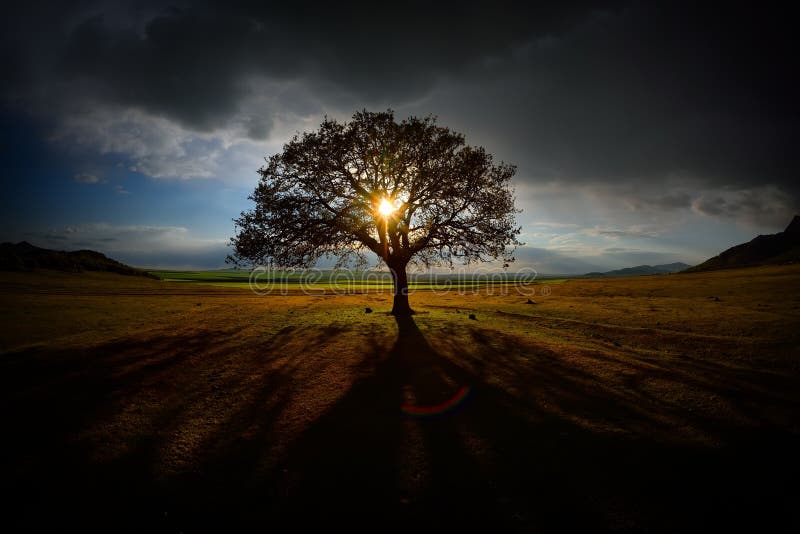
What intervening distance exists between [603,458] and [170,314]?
99.2ft

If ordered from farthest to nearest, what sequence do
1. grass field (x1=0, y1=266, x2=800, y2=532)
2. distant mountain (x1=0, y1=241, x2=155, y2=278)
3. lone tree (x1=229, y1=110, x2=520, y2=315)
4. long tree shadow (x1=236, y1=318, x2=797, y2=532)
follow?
distant mountain (x1=0, y1=241, x2=155, y2=278) < lone tree (x1=229, y1=110, x2=520, y2=315) < grass field (x1=0, y1=266, x2=800, y2=532) < long tree shadow (x1=236, y1=318, x2=797, y2=532)

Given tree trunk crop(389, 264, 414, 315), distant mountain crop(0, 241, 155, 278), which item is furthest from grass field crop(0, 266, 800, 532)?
distant mountain crop(0, 241, 155, 278)

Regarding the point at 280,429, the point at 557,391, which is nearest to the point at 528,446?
the point at 557,391

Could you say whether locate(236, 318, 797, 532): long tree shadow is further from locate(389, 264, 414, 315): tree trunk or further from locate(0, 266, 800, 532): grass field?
locate(389, 264, 414, 315): tree trunk

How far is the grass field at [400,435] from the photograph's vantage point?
16.3ft

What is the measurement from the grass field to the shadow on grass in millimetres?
36

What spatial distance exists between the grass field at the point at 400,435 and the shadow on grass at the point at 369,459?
1.4 inches

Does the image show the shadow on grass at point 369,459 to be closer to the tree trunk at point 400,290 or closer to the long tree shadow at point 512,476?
the long tree shadow at point 512,476

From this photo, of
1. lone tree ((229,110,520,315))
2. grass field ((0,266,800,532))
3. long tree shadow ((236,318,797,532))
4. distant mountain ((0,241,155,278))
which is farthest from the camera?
distant mountain ((0,241,155,278))

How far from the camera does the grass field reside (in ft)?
16.3

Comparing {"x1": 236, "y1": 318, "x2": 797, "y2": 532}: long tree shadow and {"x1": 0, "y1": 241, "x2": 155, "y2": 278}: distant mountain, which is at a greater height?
{"x1": 0, "y1": 241, "x2": 155, "y2": 278}: distant mountain

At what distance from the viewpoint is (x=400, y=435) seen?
7219 mm

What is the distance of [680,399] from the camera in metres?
9.00

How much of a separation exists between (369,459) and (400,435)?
43.7 inches
